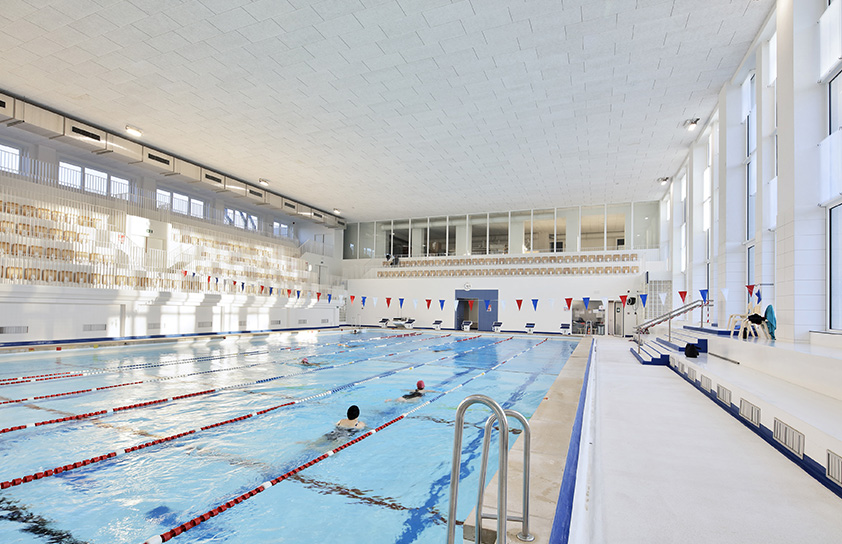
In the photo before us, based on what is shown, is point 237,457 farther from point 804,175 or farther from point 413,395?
point 804,175

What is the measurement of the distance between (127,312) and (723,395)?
1459cm

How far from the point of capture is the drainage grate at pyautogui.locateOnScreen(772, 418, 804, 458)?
9.22 ft

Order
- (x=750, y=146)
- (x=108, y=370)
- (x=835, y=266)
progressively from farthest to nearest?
(x=750, y=146), (x=108, y=370), (x=835, y=266)

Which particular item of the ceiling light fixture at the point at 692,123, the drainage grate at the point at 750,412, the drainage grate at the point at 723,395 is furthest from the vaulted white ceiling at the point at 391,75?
the drainage grate at the point at 750,412

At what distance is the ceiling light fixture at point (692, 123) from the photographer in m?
11.0

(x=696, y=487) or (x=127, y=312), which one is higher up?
(x=127, y=312)

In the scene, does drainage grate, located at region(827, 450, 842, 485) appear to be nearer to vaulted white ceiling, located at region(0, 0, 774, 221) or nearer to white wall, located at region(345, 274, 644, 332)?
vaulted white ceiling, located at region(0, 0, 774, 221)

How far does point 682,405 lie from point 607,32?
6.19m

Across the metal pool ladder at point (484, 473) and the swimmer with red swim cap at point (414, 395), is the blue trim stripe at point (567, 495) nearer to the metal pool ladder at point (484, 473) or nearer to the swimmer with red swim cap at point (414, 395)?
the metal pool ladder at point (484, 473)

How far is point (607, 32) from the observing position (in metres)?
7.54

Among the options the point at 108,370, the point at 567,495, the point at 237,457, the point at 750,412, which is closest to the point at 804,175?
the point at 750,412

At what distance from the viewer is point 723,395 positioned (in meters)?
4.39

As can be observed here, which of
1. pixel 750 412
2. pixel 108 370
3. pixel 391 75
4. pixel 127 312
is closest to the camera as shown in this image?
pixel 750 412

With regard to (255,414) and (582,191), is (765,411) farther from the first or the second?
(582,191)
